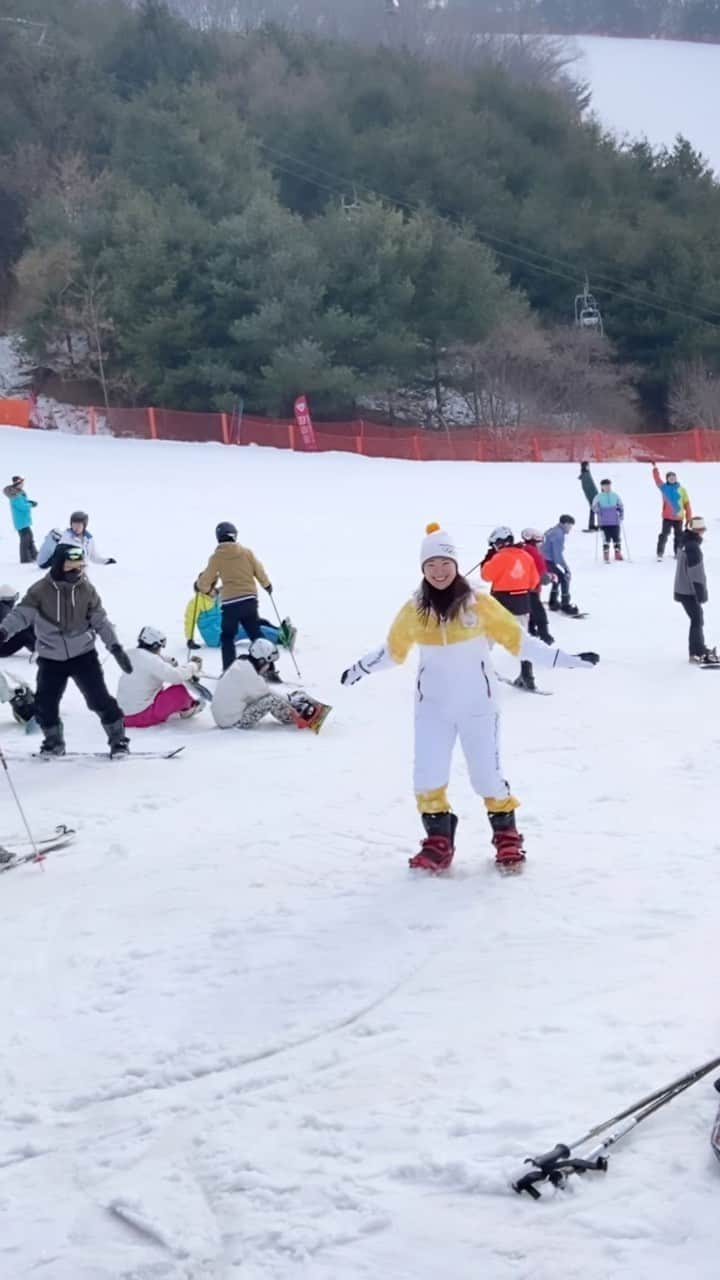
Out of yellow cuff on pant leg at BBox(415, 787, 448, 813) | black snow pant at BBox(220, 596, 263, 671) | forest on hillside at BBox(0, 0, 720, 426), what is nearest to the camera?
yellow cuff on pant leg at BBox(415, 787, 448, 813)

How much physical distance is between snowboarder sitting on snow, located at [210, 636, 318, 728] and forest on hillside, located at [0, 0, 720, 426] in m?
27.2

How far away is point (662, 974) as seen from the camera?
4.96 metres

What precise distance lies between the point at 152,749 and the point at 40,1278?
6.12 m

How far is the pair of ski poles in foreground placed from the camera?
3664 mm

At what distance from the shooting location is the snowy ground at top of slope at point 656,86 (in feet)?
237

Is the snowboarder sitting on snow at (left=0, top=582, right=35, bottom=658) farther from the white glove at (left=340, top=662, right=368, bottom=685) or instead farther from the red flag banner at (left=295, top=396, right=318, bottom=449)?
the red flag banner at (left=295, top=396, right=318, bottom=449)

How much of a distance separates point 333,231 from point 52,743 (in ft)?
109

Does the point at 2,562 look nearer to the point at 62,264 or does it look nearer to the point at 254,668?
the point at 254,668

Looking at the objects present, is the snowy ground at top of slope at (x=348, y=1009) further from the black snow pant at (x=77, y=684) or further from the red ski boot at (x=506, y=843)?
the black snow pant at (x=77, y=684)

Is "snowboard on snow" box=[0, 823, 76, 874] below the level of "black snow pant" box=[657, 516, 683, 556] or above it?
below

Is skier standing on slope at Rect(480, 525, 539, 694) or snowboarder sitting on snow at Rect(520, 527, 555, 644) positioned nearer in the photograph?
skier standing on slope at Rect(480, 525, 539, 694)

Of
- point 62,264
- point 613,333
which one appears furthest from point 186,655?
point 613,333

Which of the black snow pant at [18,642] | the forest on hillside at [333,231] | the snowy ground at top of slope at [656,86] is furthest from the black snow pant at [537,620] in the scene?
the snowy ground at top of slope at [656,86]

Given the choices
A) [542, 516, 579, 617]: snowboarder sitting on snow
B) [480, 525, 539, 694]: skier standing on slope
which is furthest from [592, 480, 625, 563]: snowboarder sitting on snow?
[480, 525, 539, 694]: skier standing on slope
